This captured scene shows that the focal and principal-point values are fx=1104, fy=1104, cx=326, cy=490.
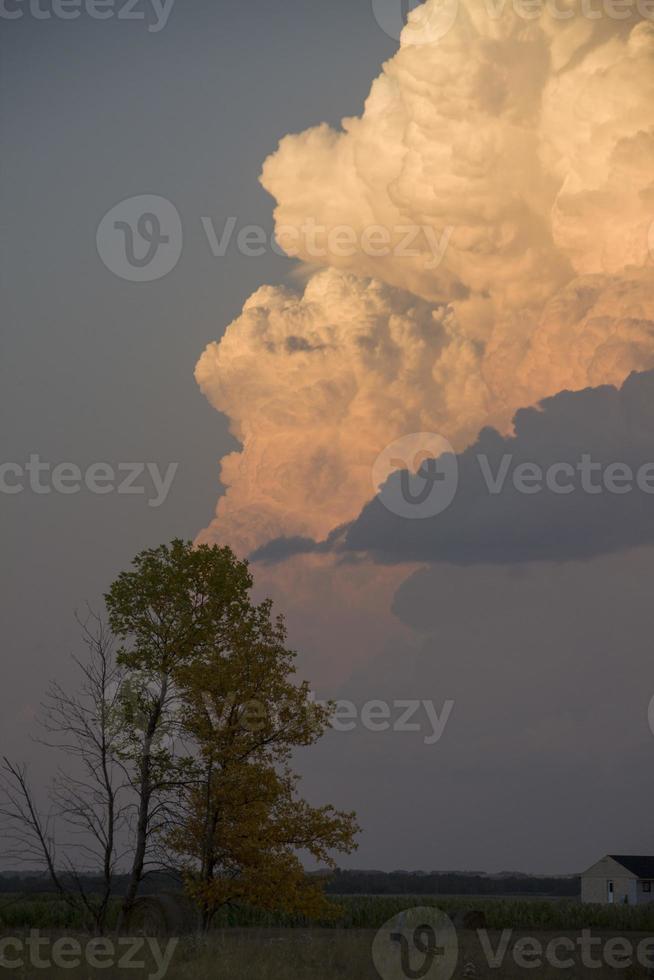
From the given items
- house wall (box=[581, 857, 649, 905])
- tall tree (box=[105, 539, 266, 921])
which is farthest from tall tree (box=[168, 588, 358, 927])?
house wall (box=[581, 857, 649, 905])

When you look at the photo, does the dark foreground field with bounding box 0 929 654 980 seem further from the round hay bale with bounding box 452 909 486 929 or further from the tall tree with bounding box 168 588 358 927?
the round hay bale with bounding box 452 909 486 929

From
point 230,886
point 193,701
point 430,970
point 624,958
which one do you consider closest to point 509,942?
point 624,958

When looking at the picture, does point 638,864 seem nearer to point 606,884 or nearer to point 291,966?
point 606,884

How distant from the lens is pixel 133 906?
31.0m

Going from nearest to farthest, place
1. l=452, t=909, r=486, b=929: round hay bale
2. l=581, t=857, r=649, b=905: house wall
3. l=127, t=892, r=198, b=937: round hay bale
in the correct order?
l=127, t=892, r=198, b=937: round hay bale < l=452, t=909, r=486, b=929: round hay bale < l=581, t=857, r=649, b=905: house wall

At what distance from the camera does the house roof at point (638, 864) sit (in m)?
95.6

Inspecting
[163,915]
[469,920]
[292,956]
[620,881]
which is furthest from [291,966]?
[620,881]

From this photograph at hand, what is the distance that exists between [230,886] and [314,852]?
232 centimetres

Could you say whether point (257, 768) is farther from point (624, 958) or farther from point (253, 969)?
point (624, 958)

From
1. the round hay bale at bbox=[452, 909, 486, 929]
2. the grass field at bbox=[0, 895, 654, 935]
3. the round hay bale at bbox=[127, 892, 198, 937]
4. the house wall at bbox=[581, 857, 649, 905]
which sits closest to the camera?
the round hay bale at bbox=[127, 892, 198, 937]

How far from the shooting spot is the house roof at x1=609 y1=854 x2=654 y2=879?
314ft

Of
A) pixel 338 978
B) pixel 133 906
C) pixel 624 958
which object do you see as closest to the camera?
pixel 338 978

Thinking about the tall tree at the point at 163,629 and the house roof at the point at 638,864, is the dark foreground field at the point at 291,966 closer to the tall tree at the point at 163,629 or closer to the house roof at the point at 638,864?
the tall tree at the point at 163,629

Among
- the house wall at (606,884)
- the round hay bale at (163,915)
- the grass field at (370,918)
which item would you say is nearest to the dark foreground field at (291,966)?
the round hay bale at (163,915)
